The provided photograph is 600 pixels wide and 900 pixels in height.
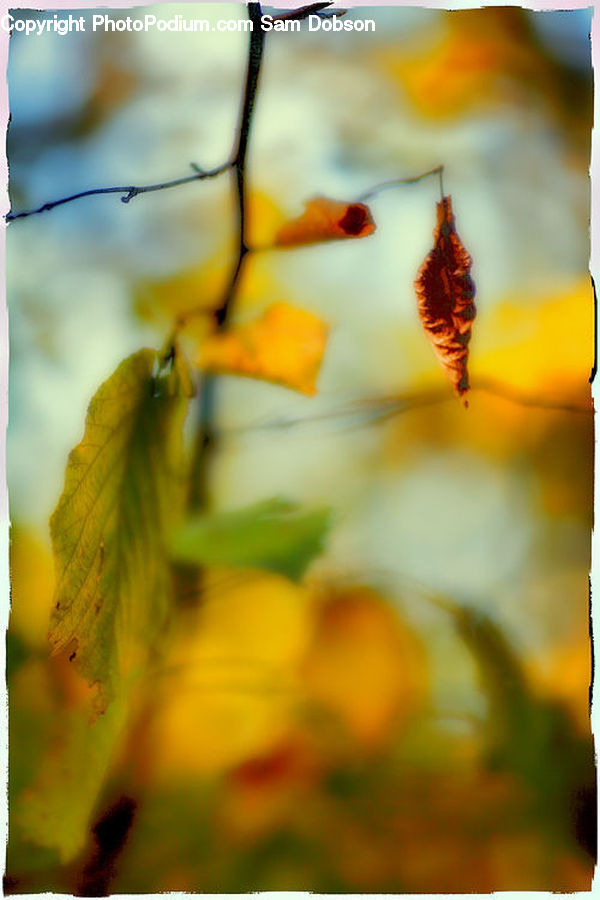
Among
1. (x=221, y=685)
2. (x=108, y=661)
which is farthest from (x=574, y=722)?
(x=108, y=661)

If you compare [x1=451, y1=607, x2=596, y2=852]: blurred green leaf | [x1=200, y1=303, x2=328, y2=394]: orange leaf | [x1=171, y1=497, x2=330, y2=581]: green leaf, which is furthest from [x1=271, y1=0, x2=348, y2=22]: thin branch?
[x1=451, y1=607, x2=596, y2=852]: blurred green leaf

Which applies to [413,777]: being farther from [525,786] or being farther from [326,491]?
[326,491]

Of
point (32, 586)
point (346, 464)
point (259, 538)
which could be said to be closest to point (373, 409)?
point (346, 464)

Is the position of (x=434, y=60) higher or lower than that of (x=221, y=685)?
higher

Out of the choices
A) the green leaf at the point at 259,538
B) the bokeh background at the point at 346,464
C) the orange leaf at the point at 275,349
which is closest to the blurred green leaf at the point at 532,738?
the bokeh background at the point at 346,464

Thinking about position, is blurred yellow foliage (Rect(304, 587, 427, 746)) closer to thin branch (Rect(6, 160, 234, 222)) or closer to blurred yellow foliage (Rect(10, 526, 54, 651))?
blurred yellow foliage (Rect(10, 526, 54, 651))

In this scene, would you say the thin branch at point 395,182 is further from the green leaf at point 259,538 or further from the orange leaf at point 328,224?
the green leaf at point 259,538
